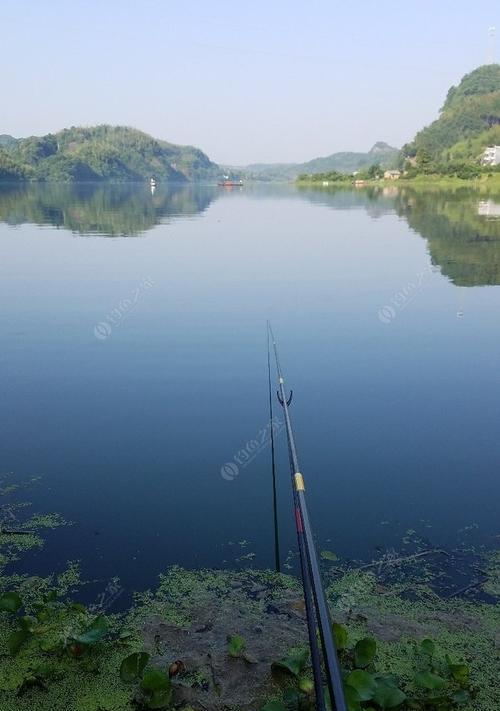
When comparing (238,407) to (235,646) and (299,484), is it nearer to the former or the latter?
(299,484)

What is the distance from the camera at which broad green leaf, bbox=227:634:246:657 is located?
4723mm

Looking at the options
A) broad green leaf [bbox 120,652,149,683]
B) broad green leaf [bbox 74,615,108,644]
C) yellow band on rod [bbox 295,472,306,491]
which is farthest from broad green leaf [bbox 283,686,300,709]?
broad green leaf [bbox 74,615,108,644]

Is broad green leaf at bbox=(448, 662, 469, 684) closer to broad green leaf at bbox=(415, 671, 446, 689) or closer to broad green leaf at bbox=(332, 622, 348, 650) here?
broad green leaf at bbox=(415, 671, 446, 689)

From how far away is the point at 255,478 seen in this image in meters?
7.88

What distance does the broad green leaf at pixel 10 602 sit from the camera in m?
5.16

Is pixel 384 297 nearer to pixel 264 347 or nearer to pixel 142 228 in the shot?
pixel 264 347

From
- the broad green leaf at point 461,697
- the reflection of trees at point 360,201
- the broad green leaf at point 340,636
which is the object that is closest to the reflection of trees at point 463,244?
the reflection of trees at point 360,201

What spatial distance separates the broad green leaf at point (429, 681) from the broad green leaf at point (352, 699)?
2.04 feet

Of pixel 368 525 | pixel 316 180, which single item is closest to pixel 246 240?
pixel 368 525

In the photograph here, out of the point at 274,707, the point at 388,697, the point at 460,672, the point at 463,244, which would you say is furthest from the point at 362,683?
the point at 463,244

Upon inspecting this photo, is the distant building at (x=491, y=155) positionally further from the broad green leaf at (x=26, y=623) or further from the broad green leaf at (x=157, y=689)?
the broad green leaf at (x=157, y=689)

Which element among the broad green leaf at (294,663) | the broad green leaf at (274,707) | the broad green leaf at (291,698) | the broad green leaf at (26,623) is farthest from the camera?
the broad green leaf at (26,623)

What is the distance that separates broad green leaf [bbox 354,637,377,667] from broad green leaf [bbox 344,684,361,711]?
53cm

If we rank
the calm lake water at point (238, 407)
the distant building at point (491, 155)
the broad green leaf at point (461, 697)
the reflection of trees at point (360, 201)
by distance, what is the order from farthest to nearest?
1. the distant building at point (491, 155)
2. the reflection of trees at point (360, 201)
3. the calm lake water at point (238, 407)
4. the broad green leaf at point (461, 697)
